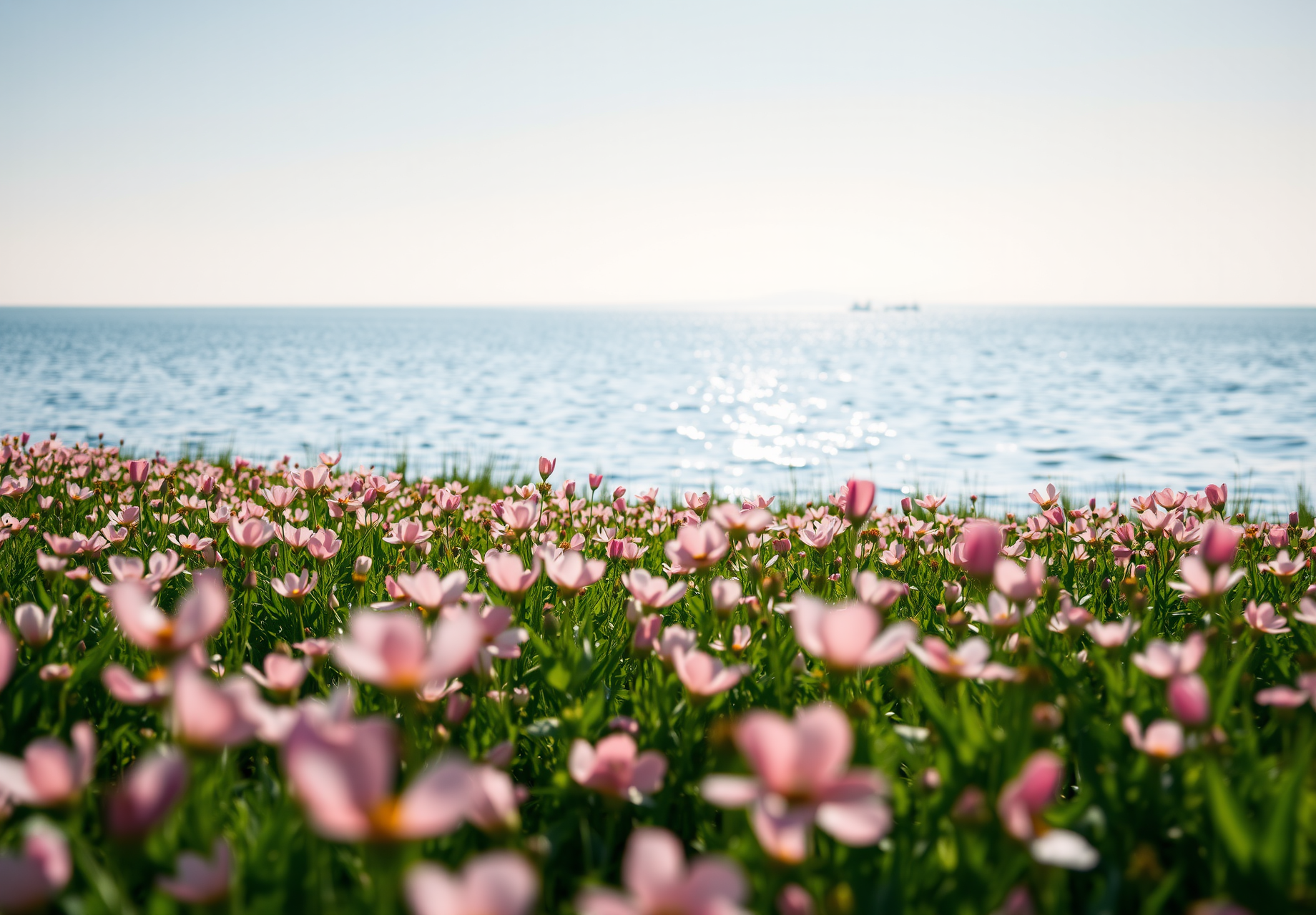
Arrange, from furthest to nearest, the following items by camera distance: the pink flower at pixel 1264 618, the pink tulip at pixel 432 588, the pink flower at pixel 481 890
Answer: the pink flower at pixel 1264 618 → the pink tulip at pixel 432 588 → the pink flower at pixel 481 890

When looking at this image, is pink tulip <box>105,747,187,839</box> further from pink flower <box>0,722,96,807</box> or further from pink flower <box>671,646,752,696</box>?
pink flower <box>671,646,752,696</box>

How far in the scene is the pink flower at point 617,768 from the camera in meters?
1.45

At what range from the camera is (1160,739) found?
1515mm

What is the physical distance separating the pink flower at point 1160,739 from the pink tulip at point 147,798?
1649 mm

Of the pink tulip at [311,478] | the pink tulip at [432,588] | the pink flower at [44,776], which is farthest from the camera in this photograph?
the pink tulip at [311,478]

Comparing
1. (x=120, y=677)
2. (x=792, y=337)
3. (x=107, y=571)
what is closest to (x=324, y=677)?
(x=120, y=677)

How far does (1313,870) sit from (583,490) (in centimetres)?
913

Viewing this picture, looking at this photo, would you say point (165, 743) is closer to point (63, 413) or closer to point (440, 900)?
point (440, 900)

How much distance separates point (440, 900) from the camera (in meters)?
0.82

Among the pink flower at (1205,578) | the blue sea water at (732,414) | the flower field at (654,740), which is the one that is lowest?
the blue sea water at (732,414)

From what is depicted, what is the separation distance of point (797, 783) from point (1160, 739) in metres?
0.95

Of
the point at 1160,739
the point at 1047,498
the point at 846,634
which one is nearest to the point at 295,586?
the point at 846,634

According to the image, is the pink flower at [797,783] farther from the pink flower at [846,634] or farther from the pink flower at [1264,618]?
the pink flower at [1264,618]

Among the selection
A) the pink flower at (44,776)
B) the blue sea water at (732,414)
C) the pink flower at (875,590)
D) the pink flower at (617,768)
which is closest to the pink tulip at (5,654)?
the pink flower at (44,776)
